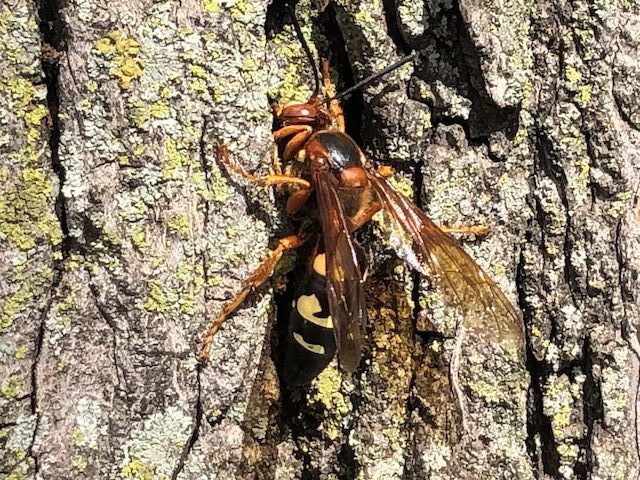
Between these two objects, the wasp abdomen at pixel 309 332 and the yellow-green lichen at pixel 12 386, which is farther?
the wasp abdomen at pixel 309 332

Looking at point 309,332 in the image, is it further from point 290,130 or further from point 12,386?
point 12,386

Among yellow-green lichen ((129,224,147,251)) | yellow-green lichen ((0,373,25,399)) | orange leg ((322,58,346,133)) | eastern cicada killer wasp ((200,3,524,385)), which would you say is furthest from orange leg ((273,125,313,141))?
yellow-green lichen ((0,373,25,399))

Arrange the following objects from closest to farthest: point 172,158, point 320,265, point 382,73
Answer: point 172,158 → point 382,73 → point 320,265

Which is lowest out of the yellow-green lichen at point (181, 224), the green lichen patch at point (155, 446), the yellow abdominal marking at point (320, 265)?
the green lichen patch at point (155, 446)

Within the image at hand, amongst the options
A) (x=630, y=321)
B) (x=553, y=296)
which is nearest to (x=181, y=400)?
(x=553, y=296)

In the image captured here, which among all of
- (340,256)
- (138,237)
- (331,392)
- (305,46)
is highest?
(305,46)

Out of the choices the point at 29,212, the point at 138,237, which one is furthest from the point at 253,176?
the point at 29,212

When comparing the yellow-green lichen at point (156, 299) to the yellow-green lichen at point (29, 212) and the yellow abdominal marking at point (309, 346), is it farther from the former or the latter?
the yellow abdominal marking at point (309, 346)

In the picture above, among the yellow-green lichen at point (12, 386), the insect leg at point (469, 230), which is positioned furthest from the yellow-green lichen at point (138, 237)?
the insect leg at point (469, 230)
